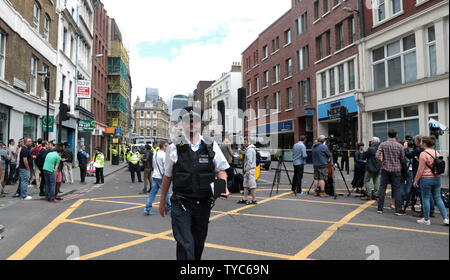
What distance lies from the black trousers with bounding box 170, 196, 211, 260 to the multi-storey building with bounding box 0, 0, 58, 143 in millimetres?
14419

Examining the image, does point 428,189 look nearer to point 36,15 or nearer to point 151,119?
point 36,15

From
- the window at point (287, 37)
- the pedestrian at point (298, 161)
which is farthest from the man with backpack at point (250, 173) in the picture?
the window at point (287, 37)

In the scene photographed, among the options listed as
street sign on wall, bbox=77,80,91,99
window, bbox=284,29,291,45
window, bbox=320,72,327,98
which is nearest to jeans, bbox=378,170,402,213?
window, bbox=320,72,327,98

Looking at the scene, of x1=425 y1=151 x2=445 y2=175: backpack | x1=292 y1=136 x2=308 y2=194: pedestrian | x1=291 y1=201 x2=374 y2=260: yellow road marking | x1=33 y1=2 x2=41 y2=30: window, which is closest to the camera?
x1=291 y1=201 x2=374 y2=260: yellow road marking

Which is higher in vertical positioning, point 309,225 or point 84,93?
point 84,93

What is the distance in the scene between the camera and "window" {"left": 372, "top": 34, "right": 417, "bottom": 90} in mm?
15438

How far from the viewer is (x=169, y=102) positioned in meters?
8.59

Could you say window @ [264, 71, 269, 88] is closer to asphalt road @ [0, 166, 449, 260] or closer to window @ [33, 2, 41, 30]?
window @ [33, 2, 41, 30]

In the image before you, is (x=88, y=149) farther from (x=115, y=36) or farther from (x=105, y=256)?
(x=105, y=256)

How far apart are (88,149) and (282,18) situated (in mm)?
23578

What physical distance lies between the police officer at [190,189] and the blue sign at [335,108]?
20.3m

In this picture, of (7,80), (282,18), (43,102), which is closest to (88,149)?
(43,102)

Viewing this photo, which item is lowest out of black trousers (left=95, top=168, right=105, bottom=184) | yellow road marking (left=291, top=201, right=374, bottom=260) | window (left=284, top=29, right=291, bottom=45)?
yellow road marking (left=291, top=201, right=374, bottom=260)
